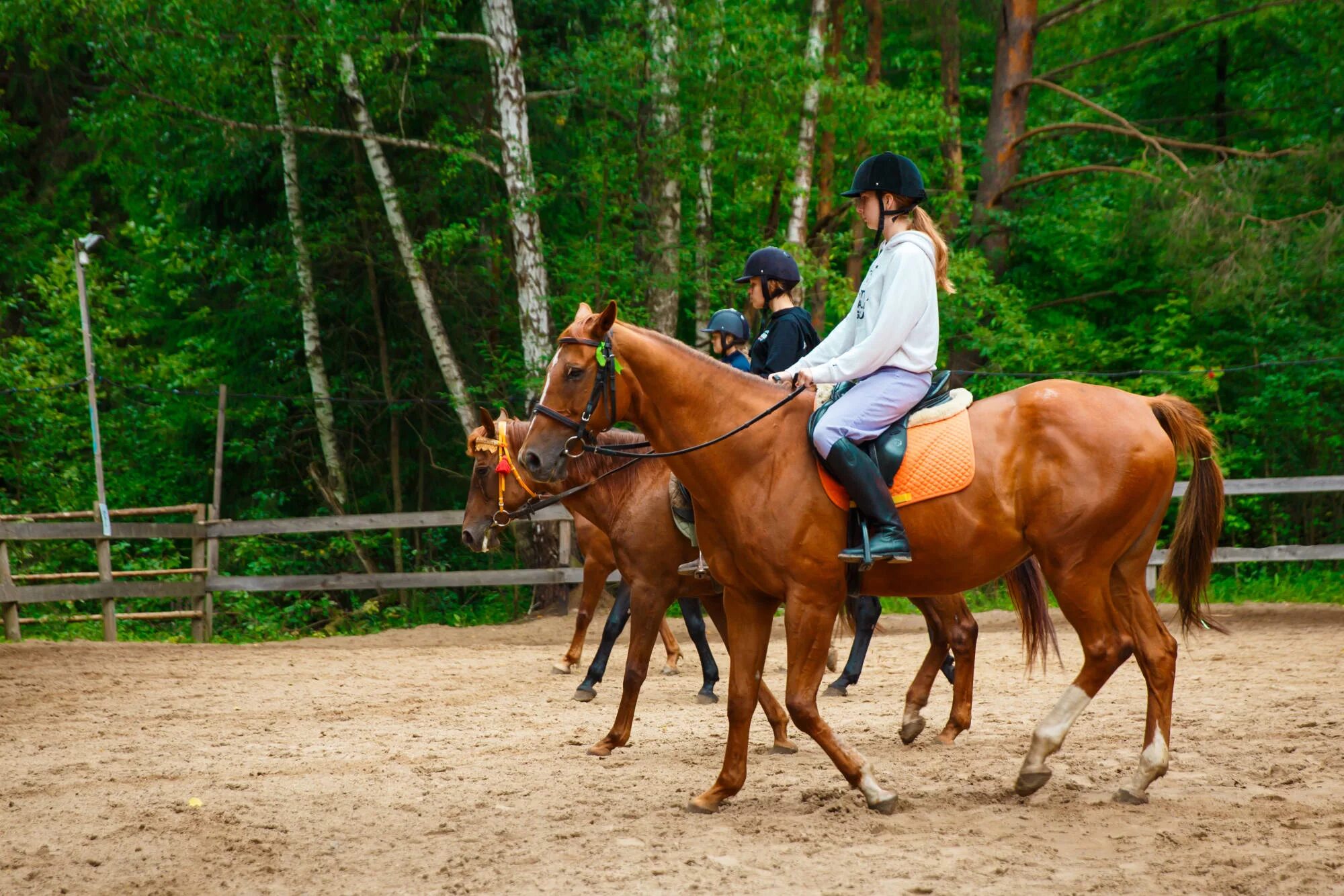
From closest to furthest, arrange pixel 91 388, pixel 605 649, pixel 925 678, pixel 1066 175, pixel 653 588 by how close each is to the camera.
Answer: pixel 925 678 < pixel 653 588 < pixel 605 649 < pixel 91 388 < pixel 1066 175

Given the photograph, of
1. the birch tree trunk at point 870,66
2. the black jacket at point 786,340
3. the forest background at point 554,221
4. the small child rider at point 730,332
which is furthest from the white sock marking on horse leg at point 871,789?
the birch tree trunk at point 870,66

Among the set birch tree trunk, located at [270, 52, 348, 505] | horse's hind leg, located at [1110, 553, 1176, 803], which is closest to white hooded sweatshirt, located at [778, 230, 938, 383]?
horse's hind leg, located at [1110, 553, 1176, 803]

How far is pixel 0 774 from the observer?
6.18 m

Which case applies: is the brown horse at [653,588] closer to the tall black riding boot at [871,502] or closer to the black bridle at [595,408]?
the black bridle at [595,408]

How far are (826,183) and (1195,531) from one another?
12.6 meters

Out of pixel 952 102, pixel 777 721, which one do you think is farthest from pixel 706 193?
pixel 777 721

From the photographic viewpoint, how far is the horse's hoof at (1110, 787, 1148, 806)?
5055 mm

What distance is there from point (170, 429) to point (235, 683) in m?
9.07

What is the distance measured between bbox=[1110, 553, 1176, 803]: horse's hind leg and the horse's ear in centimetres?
259

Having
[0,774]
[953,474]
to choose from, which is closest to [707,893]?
[953,474]

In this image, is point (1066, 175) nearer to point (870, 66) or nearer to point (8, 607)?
point (870, 66)

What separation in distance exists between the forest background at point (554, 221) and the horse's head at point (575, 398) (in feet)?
30.0

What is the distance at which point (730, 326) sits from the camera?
8094 millimetres

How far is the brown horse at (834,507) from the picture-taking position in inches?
199
